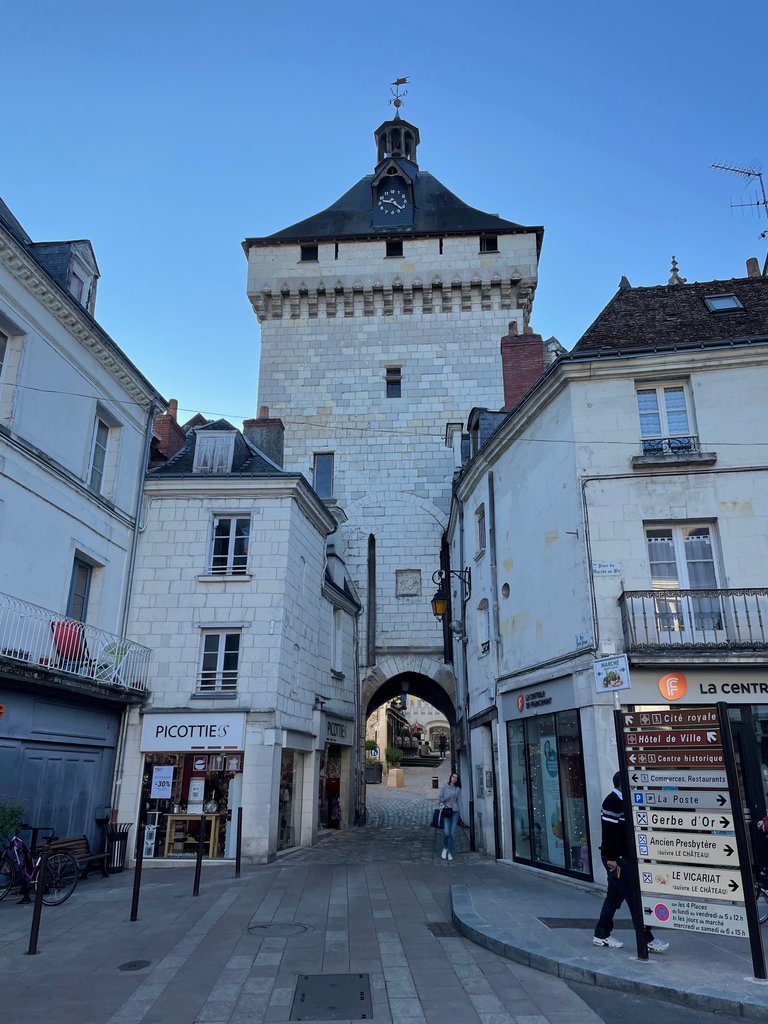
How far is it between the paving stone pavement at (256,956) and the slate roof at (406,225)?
2342 centimetres

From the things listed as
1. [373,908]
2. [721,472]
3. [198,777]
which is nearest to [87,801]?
[198,777]

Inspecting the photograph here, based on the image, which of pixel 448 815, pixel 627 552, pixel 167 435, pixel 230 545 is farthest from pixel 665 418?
pixel 167 435

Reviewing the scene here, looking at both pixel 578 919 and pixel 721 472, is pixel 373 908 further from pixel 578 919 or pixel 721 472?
pixel 721 472

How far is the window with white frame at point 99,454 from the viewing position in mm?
14676

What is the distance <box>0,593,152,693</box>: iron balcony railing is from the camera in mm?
11438

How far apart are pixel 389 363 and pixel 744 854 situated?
22667mm

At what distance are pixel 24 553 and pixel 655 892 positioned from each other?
10.6 m

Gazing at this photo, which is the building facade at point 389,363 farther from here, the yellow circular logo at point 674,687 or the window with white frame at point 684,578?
the yellow circular logo at point 674,687

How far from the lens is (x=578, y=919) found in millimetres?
8281

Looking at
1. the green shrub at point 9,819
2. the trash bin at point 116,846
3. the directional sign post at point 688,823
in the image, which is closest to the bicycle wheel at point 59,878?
the green shrub at point 9,819

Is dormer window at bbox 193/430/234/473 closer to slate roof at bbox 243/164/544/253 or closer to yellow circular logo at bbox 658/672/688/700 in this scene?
yellow circular logo at bbox 658/672/688/700

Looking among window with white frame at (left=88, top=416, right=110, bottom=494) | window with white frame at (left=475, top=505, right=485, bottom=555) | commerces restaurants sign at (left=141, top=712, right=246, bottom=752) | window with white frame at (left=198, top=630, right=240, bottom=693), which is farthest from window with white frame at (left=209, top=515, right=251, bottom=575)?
window with white frame at (left=475, top=505, right=485, bottom=555)

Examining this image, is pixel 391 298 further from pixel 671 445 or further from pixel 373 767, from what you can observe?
pixel 373 767

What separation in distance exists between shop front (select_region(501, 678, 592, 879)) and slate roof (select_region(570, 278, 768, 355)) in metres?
6.07
